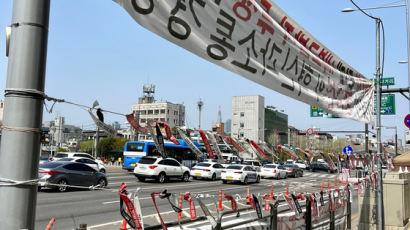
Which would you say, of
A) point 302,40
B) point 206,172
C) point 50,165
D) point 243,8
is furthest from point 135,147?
point 243,8

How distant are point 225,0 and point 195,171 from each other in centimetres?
2647

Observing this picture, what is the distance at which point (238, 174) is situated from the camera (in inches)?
1030

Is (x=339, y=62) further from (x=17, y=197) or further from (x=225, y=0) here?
(x=17, y=197)

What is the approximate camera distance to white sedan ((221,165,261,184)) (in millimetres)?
26078

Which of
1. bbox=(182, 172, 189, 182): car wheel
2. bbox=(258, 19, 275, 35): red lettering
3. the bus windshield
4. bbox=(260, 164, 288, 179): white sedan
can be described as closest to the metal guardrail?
bbox=(258, 19, 275, 35): red lettering

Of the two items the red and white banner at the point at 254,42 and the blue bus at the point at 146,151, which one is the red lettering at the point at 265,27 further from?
the blue bus at the point at 146,151

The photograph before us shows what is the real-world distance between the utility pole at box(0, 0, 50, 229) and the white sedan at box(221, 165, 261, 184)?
24.5 m

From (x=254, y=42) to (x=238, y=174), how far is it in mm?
23402

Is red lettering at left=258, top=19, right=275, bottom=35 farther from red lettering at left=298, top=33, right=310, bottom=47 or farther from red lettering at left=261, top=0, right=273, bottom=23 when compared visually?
red lettering at left=298, top=33, right=310, bottom=47

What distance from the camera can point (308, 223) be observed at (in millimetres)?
5594

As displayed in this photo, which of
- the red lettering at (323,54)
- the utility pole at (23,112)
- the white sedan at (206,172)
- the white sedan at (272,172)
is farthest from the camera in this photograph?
the white sedan at (272,172)

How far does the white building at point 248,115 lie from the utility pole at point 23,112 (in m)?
99.9

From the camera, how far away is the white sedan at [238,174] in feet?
85.6

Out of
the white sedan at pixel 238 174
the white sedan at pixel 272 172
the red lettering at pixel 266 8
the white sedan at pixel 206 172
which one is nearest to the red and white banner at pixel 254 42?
the red lettering at pixel 266 8
